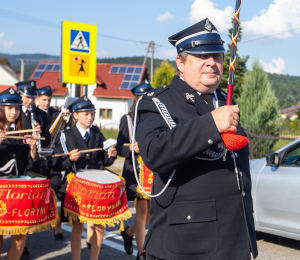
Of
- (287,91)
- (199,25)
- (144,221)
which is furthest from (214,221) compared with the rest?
(287,91)

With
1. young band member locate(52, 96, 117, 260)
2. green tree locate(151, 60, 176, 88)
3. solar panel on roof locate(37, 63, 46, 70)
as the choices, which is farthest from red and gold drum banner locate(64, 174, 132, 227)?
solar panel on roof locate(37, 63, 46, 70)

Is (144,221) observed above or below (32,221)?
below

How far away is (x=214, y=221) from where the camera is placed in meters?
1.85

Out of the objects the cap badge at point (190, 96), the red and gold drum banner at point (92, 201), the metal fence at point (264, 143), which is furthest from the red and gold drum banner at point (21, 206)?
the metal fence at point (264, 143)

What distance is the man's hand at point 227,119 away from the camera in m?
1.65

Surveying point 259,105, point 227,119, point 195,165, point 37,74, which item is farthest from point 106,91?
point 227,119

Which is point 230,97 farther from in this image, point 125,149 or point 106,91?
point 106,91

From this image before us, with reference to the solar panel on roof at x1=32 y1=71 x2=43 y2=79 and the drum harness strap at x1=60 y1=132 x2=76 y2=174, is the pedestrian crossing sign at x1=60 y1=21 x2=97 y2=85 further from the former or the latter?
the solar panel on roof at x1=32 y1=71 x2=43 y2=79

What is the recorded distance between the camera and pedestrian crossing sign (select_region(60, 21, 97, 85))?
22.2 feet

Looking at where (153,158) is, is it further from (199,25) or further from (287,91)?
(287,91)

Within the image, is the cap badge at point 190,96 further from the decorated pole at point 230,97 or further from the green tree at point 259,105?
the green tree at point 259,105

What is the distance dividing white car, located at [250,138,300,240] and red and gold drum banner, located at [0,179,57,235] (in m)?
3.15

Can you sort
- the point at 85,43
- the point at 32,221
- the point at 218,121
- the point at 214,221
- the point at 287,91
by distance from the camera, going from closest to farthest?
the point at 218,121 → the point at 214,221 → the point at 32,221 → the point at 85,43 → the point at 287,91

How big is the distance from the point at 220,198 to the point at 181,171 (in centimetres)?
24
